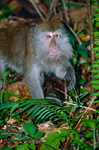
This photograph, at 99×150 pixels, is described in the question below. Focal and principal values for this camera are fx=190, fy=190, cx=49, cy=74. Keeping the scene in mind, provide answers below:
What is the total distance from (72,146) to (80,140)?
276 mm

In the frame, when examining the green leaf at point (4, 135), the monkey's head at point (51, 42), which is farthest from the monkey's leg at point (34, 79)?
the green leaf at point (4, 135)

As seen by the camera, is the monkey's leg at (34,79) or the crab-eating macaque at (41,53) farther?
the monkey's leg at (34,79)

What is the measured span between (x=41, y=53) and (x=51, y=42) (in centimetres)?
36

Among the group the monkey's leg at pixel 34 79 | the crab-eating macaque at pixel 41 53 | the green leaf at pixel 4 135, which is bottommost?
the green leaf at pixel 4 135

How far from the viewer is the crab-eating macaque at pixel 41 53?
3.79m

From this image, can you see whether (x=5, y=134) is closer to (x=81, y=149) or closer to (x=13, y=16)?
(x=81, y=149)

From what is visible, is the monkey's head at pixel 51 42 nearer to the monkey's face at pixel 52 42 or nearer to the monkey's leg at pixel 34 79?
the monkey's face at pixel 52 42

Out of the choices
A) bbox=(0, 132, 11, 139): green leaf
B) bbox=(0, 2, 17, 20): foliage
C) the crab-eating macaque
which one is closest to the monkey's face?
the crab-eating macaque

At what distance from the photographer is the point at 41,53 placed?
12.8ft

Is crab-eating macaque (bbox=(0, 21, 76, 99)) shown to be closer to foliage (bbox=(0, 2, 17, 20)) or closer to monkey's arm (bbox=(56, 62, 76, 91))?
monkey's arm (bbox=(56, 62, 76, 91))

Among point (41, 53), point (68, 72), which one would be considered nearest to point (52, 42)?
point (41, 53)

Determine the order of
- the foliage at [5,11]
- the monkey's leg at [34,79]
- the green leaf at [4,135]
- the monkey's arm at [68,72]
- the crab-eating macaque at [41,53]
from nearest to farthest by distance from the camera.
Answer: the green leaf at [4,135], the crab-eating macaque at [41,53], the monkey's leg at [34,79], the monkey's arm at [68,72], the foliage at [5,11]

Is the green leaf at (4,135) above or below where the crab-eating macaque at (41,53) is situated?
below

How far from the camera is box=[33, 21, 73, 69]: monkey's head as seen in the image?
3.73 meters
